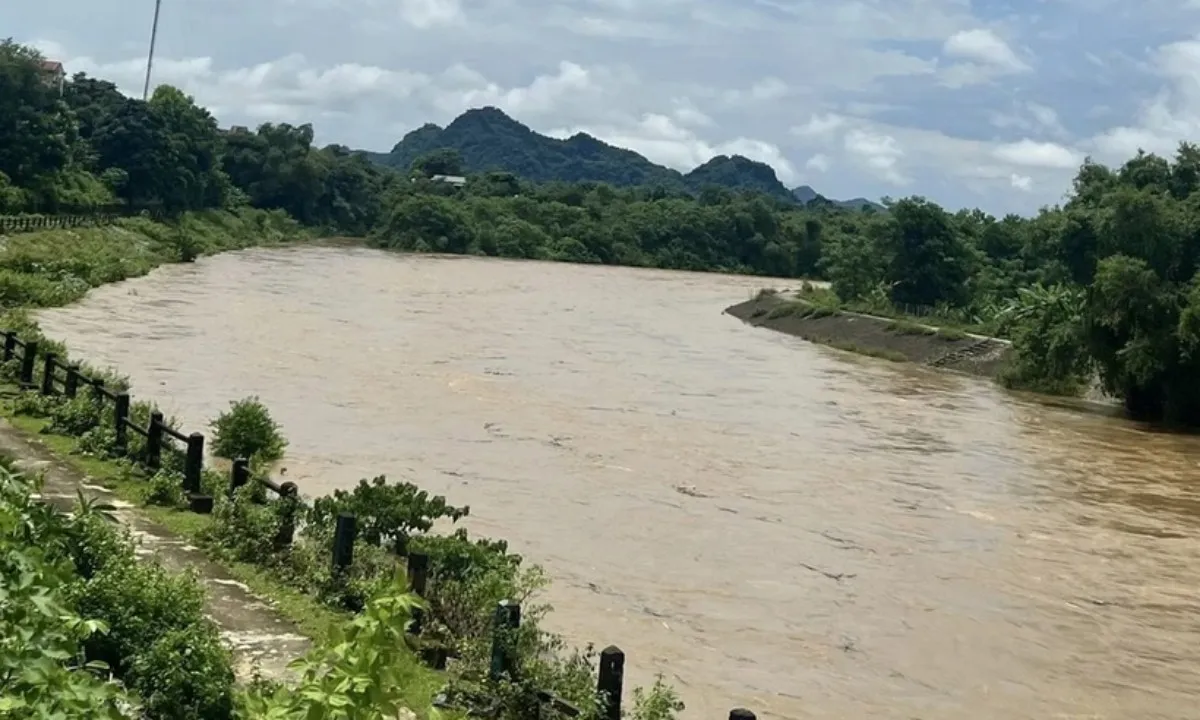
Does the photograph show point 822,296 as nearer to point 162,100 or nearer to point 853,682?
point 162,100

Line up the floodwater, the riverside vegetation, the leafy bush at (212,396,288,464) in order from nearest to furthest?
the riverside vegetation < the floodwater < the leafy bush at (212,396,288,464)

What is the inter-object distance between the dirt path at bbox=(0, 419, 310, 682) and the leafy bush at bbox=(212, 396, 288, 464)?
11.8ft

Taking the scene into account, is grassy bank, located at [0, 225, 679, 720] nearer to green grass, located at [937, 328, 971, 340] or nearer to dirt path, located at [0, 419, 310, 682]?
dirt path, located at [0, 419, 310, 682]

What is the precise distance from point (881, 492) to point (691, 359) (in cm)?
1851

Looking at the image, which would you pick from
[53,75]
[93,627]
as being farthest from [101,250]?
[93,627]

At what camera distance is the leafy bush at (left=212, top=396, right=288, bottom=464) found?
56.0ft

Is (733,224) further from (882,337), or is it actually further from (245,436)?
(245,436)

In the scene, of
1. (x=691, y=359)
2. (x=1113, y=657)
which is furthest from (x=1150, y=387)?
(x=1113, y=657)

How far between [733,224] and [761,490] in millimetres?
88822

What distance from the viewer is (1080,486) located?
24.2 meters

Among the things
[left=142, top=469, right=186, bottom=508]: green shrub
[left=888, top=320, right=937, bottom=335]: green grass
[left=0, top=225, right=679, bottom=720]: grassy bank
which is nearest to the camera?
[left=0, top=225, right=679, bottom=720]: grassy bank

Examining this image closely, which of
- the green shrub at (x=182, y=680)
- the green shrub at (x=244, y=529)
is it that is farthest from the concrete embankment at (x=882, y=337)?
the green shrub at (x=182, y=680)

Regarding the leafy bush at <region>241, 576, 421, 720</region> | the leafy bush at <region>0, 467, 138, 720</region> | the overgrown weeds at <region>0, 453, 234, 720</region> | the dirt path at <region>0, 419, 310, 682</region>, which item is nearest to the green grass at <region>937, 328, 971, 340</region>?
the dirt path at <region>0, 419, 310, 682</region>

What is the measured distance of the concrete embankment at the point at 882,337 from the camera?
46.4 meters
